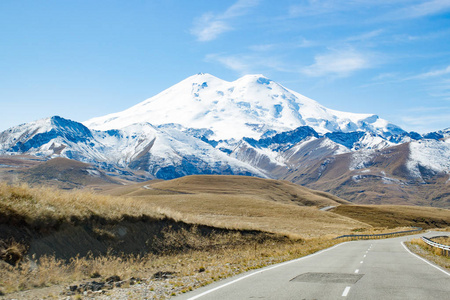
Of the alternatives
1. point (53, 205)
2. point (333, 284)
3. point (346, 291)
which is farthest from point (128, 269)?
point (346, 291)

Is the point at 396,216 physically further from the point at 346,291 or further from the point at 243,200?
the point at 346,291

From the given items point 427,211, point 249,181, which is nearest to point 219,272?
point 427,211

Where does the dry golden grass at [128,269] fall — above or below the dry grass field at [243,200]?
above

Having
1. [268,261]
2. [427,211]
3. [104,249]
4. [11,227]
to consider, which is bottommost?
[427,211]

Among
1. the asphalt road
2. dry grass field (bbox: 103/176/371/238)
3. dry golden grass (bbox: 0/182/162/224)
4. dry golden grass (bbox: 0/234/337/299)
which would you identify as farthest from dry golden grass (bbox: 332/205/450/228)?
dry golden grass (bbox: 0/182/162/224)

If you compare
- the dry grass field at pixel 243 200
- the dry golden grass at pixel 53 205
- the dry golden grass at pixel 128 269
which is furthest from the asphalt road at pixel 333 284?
the dry grass field at pixel 243 200

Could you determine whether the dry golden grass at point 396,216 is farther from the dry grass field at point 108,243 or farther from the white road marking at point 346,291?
the white road marking at point 346,291

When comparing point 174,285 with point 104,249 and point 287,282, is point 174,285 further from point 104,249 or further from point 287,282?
point 104,249

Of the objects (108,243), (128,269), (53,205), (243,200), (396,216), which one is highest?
(53,205)

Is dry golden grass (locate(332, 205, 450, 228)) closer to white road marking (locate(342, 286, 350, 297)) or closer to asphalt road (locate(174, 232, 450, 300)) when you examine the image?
asphalt road (locate(174, 232, 450, 300))

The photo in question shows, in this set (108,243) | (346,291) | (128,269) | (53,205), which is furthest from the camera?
(108,243)

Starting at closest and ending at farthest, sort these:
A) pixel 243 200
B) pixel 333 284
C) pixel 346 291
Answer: pixel 346 291, pixel 333 284, pixel 243 200

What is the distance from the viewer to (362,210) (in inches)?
4879

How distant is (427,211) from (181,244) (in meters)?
125
